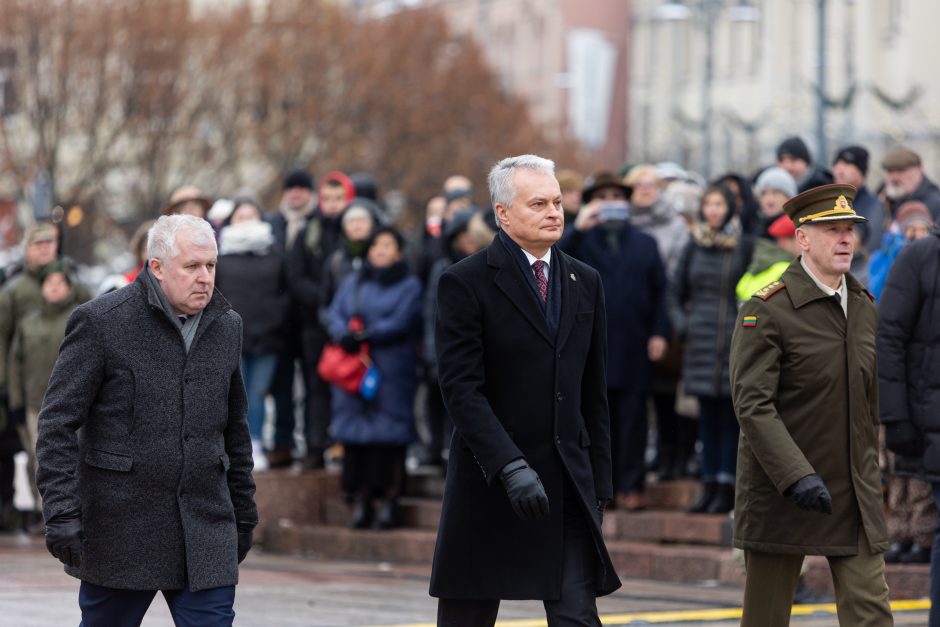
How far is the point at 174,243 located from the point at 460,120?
48019 mm

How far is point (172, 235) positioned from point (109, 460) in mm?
831

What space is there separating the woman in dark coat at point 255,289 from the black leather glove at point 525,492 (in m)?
8.34

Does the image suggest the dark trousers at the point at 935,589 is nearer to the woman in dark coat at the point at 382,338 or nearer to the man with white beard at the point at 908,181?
the man with white beard at the point at 908,181

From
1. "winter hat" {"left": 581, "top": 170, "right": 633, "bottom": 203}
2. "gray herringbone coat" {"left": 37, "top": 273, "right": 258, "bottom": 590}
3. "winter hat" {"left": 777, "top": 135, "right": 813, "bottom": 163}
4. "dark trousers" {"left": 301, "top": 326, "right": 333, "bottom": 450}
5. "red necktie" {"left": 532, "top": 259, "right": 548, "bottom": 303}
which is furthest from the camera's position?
"dark trousers" {"left": 301, "top": 326, "right": 333, "bottom": 450}

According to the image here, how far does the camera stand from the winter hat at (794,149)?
548 inches

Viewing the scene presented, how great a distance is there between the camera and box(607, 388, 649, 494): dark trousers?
46.0 ft

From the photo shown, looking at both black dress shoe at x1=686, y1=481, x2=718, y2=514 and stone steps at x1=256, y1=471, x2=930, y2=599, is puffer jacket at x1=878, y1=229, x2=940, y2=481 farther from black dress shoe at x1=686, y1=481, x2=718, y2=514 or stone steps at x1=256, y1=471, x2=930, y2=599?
black dress shoe at x1=686, y1=481, x2=718, y2=514

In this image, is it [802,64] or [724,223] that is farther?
[802,64]

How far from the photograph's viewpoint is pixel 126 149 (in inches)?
1773

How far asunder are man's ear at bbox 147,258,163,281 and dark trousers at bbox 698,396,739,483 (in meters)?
6.38

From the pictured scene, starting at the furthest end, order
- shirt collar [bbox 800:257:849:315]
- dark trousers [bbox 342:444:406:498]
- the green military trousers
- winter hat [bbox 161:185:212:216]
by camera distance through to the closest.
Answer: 1. dark trousers [bbox 342:444:406:498]
2. winter hat [bbox 161:185:212:216]
3. shirt collar [bbox 800:257:849:315]
4. the green military trousers

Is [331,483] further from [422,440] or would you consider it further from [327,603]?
[327,603]

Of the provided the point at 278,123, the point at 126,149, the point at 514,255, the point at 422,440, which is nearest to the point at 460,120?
the point at 278,123

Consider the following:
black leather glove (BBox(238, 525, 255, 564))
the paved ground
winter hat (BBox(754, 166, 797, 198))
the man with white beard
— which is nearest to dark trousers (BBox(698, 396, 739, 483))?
the paved ground
